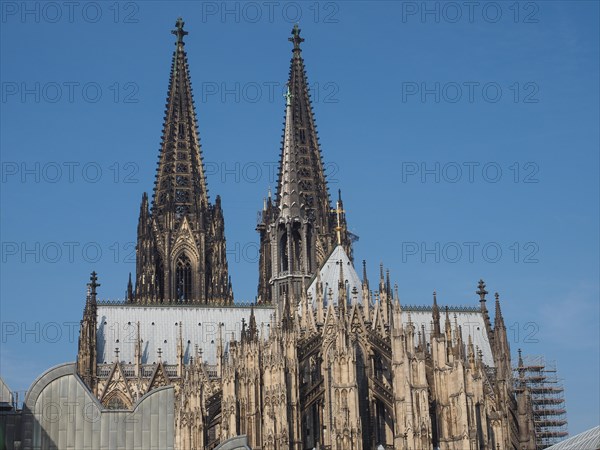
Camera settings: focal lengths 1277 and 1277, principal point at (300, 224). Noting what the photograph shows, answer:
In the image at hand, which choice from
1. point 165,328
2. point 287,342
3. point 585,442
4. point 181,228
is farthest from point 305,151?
point 585,442

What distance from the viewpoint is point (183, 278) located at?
9294cm

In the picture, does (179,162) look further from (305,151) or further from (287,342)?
(287,342)

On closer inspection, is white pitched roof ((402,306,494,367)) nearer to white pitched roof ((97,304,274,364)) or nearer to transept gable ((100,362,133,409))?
white pitched roof ((97,304,274,364))

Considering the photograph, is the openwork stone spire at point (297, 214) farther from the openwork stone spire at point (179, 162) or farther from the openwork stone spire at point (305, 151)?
the openwork stone spire at point (179, 162)

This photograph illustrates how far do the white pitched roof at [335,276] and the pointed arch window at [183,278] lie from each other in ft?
70.6

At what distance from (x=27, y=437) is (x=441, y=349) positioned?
78.7 feet

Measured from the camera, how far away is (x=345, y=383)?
62625 mm

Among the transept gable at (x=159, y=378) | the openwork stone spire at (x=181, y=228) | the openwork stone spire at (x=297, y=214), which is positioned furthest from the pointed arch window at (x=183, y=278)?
the transept gable at (x=159, y=378)

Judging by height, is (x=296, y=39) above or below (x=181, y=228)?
above

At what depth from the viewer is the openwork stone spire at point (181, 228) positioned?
3600 inches

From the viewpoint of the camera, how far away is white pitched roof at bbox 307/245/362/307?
227 feet

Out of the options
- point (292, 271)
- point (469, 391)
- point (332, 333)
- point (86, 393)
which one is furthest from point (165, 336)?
point (86, 393)

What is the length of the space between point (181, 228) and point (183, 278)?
12.2ft

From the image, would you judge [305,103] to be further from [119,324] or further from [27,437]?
[27,437]
